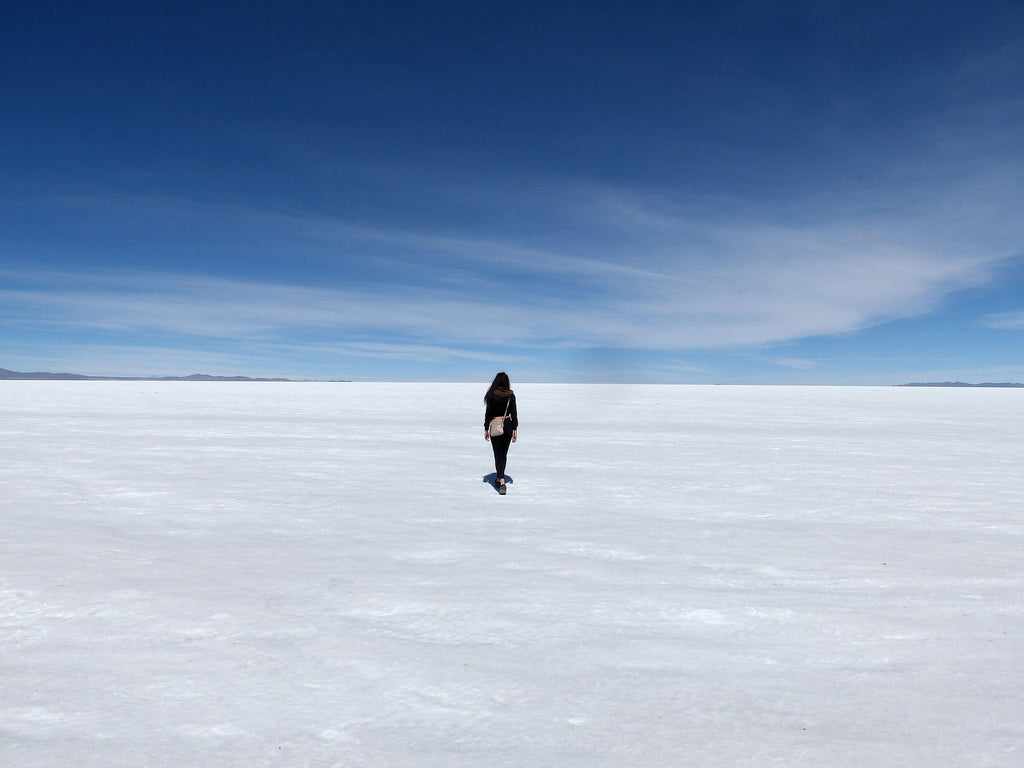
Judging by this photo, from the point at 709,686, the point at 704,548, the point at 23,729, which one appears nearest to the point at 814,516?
the point at 704,548

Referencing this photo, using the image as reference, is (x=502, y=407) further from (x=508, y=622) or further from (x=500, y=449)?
(x=508, y=622)

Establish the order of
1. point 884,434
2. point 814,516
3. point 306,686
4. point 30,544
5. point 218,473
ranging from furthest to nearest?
point 884,434, point 218,473, point 814,516, point 30,544, point 306,686

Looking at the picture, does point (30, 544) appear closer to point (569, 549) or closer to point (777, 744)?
point (569, 549)

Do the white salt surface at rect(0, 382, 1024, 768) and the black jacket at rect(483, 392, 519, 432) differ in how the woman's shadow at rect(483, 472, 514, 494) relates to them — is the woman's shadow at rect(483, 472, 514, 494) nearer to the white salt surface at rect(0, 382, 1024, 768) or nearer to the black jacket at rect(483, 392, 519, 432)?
the white salt surface at rect(0, 382, 1024, 768)

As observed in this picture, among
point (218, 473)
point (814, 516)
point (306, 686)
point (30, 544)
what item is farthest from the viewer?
point (218, 473)

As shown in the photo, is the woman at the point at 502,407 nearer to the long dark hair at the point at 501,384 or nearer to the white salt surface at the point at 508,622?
the long dark hair at the point at 501,384

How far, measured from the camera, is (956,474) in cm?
1061

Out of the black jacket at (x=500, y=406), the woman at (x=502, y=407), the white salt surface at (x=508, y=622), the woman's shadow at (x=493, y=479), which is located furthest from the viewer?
the woman's shadow at (x=493, y=479)

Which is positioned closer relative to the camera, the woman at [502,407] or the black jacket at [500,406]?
the woman at [502,407]

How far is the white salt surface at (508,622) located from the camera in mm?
3033

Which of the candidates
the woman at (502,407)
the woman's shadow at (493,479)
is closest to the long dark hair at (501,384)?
the woman at (502,407)

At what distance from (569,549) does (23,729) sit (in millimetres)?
4291

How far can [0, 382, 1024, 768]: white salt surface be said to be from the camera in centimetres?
303

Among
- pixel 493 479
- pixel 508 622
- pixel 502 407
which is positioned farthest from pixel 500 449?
pixel 508 622
